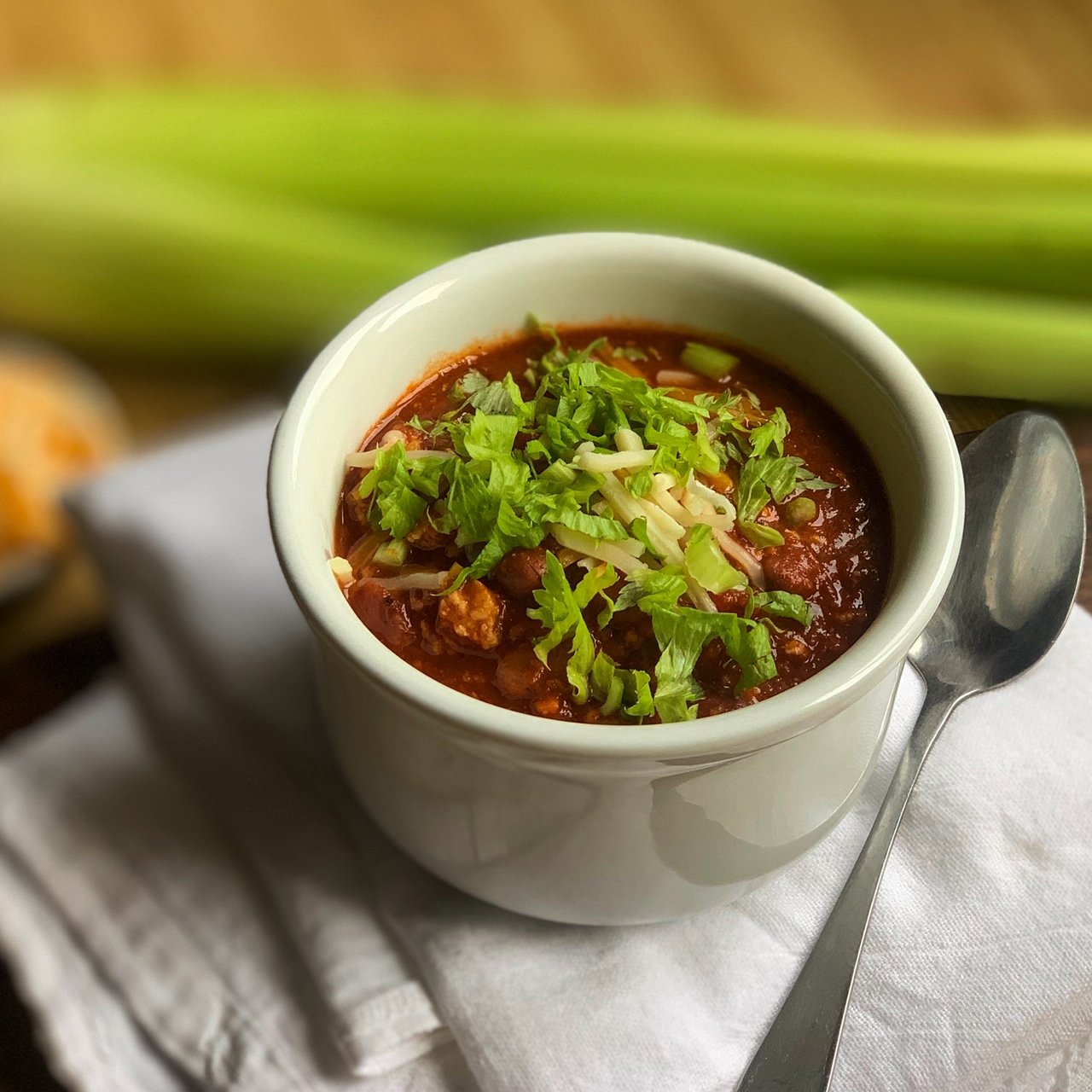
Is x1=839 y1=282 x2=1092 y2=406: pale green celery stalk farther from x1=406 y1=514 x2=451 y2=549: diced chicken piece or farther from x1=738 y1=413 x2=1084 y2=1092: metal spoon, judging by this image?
x1=406 y1=514 x2=451 y2=549: diced chicken piece

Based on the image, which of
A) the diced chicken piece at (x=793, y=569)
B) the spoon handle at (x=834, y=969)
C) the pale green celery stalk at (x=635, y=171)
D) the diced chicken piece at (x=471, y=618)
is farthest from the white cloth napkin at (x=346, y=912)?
the pale green celery stalk at (x=635, y=171)

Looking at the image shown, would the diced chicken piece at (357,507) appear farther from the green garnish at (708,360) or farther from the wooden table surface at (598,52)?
the wooden table surface at (598,52)

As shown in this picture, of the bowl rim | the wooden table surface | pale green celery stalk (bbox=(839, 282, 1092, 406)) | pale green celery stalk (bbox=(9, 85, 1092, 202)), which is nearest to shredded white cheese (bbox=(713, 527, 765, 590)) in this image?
the bowl rim

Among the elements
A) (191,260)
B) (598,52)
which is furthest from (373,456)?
(598,52)

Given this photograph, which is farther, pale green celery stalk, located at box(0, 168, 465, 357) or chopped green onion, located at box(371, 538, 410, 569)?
pale green celery stalk, located at box(0, 168, 465, 357)

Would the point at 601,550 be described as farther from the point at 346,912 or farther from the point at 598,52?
the point at 598,52
